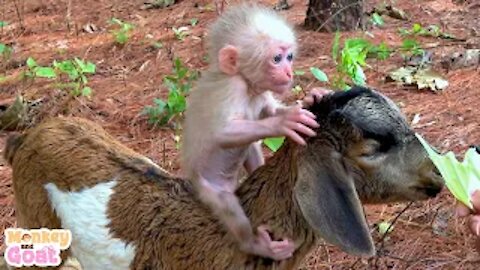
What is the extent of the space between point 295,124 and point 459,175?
737 mm

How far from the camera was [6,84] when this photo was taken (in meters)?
9.19

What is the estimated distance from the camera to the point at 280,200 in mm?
4062

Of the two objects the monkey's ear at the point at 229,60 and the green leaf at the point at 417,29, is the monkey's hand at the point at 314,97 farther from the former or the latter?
the green leaf at the point at 417,29

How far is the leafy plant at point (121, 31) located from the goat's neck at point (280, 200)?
6.45 meters

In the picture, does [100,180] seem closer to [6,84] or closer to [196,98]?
[196,98]

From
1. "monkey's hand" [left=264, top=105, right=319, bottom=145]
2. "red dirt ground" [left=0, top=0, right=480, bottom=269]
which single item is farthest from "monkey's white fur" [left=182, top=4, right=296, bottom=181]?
"red dirt ground" [left=0, top=0, right=480, bottom=269]

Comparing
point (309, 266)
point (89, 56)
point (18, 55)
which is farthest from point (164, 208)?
point (18, 55)

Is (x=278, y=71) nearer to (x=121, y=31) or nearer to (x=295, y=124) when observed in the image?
(x=295, y=124)

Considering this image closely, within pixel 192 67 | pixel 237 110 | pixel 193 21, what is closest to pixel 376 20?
pixel 192 67

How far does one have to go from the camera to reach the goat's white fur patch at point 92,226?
434cm

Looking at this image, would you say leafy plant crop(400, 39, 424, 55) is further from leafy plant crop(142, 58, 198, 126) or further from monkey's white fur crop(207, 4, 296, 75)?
monkey's white fur crop(207, 4, 296, 75)

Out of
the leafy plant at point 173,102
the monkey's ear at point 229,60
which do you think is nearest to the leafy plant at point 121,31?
the leafy plant at point 173,102

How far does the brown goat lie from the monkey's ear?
0.60 meters

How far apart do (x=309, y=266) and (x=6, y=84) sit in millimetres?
4913
